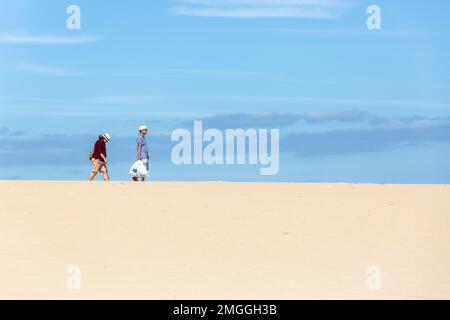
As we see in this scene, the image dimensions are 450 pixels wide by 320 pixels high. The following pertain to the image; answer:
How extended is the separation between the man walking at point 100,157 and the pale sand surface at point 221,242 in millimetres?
2879

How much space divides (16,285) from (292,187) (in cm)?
1150

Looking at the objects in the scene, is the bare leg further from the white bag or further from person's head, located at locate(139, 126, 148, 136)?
person's head, located at locate(139, 126, 148, 136)

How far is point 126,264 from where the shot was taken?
40.8 ft

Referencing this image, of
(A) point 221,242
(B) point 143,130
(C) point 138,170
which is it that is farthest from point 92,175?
(A) point 221,242

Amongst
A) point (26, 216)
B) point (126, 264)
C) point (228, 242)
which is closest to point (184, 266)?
point (126, 264)

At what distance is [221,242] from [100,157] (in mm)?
10505

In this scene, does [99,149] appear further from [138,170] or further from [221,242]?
[221,242]

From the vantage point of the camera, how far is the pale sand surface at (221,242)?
1123 cm

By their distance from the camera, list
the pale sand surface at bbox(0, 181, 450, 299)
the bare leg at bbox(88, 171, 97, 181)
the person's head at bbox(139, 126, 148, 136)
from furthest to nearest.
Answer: the bare leg at bbox(88, 171, 97, 181), the person's head at bbox(139, 126, 148, 136), the pale sand surface at bbox(0, 181, 450, 299)

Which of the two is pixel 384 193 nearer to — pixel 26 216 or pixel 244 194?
pixel 244 194

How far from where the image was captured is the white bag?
2362cm

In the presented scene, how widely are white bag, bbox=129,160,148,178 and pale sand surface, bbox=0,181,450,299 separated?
8.23 feet

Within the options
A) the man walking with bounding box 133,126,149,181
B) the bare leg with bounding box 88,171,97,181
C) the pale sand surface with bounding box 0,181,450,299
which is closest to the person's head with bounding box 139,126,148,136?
the man walking with bounding box 133,126,149,181
